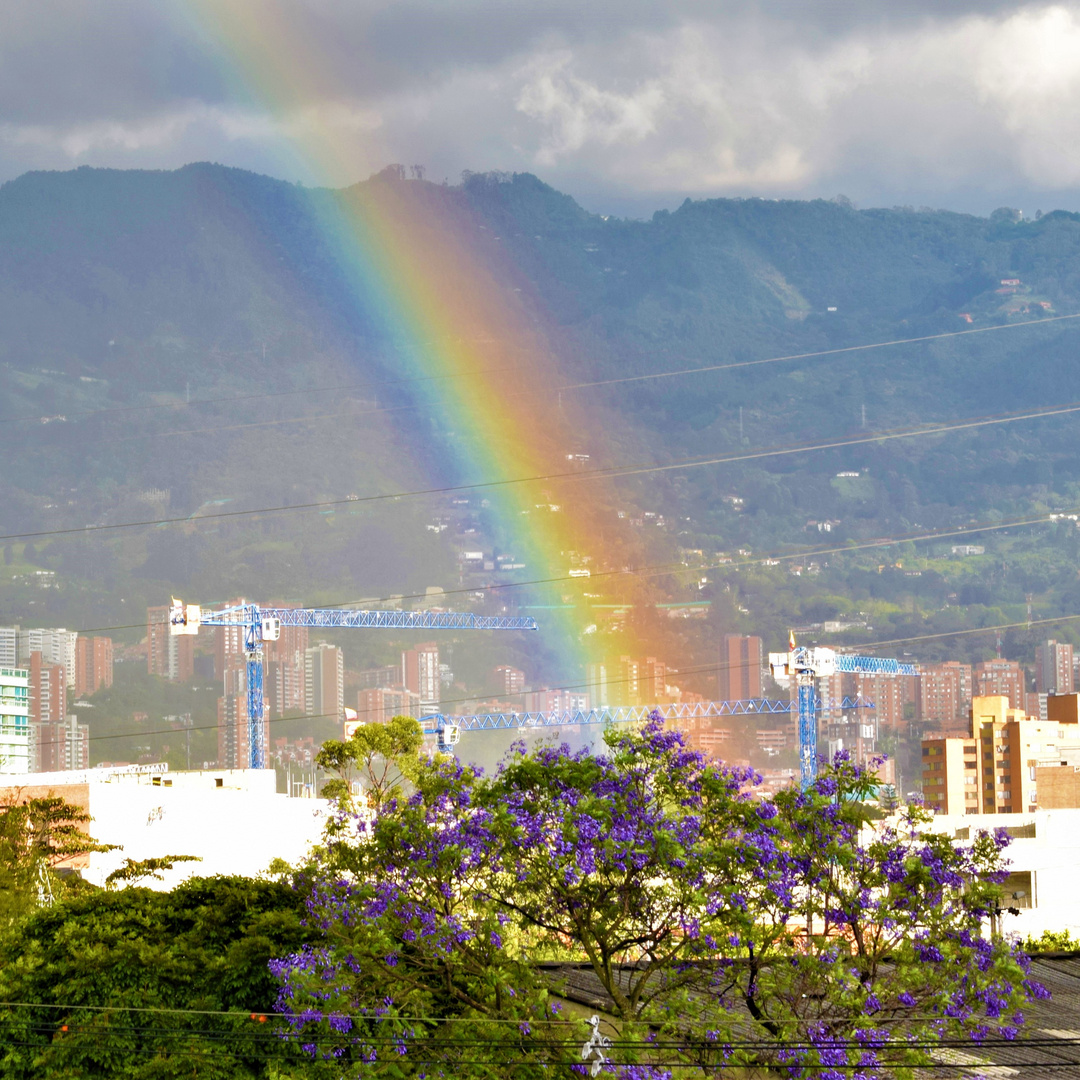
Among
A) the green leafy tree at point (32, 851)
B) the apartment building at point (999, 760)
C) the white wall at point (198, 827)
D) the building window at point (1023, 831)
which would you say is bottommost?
the apartment building at point (999, 760)

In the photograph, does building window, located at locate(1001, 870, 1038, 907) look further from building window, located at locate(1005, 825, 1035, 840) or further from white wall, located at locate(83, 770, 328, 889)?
white wall, located at locate(83, 770, 328, 889)

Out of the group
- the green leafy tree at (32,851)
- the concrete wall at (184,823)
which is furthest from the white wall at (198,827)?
the green leafy tree at (32,851)

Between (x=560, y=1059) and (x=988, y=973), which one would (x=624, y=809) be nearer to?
(x=560, y=1059)

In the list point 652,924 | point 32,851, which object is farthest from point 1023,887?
point 652,924

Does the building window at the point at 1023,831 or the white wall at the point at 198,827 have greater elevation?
the white wall at the point at 198,827

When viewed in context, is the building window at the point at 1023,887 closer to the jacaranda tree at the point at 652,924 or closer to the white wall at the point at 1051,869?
the white wall at the point at 1051,869

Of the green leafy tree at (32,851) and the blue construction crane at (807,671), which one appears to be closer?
the green leafy tree at (32,851)

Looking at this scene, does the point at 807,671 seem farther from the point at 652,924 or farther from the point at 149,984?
the point at 652,924

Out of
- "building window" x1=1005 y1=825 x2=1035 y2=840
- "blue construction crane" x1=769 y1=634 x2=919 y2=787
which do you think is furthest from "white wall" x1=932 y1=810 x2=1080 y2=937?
"blue construction crane" x1=769 y1=634 x2=919 y2=787
